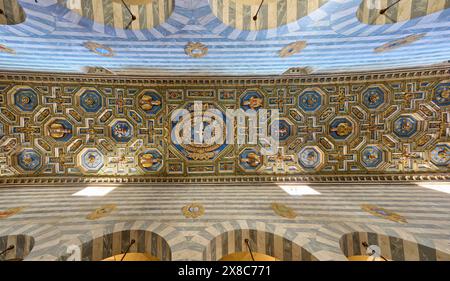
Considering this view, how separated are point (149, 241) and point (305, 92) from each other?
8.56 m

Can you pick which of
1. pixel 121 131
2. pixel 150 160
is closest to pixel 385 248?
pixel 150 160

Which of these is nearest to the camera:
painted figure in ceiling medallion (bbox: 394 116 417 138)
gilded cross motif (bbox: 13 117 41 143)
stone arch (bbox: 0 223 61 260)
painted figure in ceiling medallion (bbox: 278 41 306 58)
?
stone arch (bbox: 0 223 61 260)

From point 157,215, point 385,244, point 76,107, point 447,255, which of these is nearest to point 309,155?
point 385,244

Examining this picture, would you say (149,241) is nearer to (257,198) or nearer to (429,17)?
(257,198)

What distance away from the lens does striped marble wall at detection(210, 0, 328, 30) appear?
4.88 metres

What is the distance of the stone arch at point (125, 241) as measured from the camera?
168 inches

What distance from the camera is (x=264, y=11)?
499 centimetres

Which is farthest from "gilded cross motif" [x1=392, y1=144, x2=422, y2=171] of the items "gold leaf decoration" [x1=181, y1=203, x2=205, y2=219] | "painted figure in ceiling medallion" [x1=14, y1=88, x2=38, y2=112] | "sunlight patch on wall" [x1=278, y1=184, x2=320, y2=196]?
"painted figure in ceiling medallion" [x1=14, y1=88, x2=38, y2=112]

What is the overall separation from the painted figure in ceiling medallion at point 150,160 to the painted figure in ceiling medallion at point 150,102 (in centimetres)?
204

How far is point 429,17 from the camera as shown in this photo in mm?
4617

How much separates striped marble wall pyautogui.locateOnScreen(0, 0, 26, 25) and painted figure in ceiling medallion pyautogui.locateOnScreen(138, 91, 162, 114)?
13.4 ft

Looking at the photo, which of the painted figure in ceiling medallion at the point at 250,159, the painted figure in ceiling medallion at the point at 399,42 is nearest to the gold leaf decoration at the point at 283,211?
the painted figure in ceiling medallion at the point at 250,159

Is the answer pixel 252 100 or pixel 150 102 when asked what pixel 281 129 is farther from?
pixel 150 102

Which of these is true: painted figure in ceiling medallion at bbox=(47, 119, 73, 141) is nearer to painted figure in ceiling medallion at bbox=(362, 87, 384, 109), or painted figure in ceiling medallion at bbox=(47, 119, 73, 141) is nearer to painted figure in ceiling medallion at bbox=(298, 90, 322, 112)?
painted figure in ceiling medallion at bbox=(298, 90, 322, 112)
